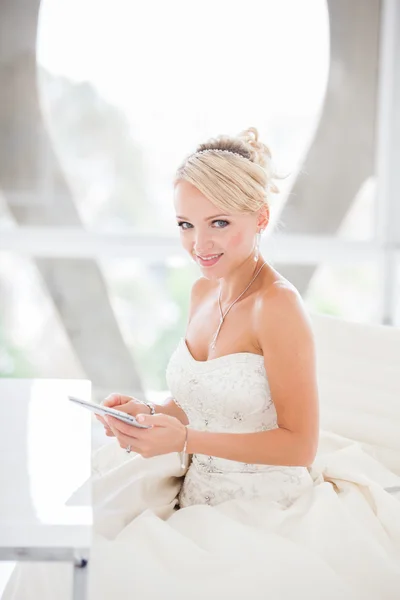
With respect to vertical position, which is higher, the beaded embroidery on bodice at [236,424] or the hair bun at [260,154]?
the hair bun at [260,154]

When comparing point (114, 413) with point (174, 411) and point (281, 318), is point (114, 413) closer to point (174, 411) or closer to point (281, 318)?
point (281, 318)

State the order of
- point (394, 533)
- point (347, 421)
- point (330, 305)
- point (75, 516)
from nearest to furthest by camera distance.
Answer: point (75, 516), point (394, 533), point (347, 421), point (330, 305)

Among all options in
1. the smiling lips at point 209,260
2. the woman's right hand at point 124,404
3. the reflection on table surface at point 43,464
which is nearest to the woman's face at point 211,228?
the smiling lips at point 209,260

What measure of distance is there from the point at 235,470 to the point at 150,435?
36cm

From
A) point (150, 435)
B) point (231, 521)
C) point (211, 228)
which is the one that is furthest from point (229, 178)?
point (231, 521)

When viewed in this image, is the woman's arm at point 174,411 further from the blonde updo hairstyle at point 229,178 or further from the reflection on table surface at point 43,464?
the blonde updo hairstyle at point 229,178

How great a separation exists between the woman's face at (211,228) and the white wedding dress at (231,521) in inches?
8.9

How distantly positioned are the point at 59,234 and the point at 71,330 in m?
0.49

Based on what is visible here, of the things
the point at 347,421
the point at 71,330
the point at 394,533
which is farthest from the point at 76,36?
the point at 394,533

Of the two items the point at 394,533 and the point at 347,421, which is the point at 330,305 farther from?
the point at 394,533

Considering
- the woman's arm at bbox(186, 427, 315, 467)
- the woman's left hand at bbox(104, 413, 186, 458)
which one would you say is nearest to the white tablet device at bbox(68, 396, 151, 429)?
the woman's left hand at bbox(104, 413, 186, 458)

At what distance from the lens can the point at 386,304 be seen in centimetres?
404

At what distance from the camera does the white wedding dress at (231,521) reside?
1349 mm

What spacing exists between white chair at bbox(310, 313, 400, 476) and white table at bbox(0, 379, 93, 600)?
26.2 inches
